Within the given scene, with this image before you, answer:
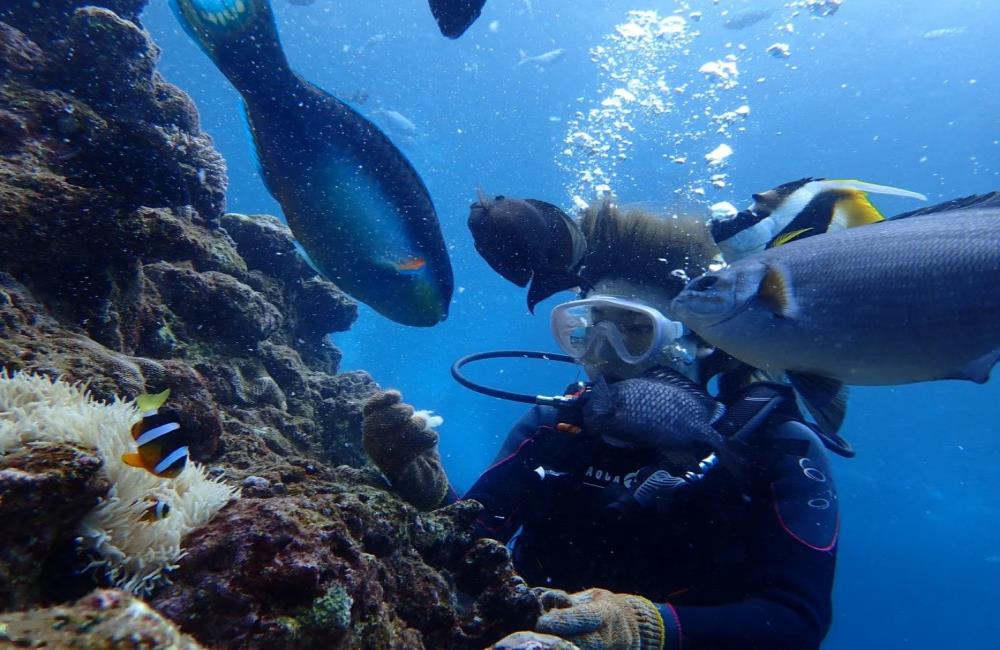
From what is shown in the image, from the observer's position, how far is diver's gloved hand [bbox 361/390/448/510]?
2.84 metres

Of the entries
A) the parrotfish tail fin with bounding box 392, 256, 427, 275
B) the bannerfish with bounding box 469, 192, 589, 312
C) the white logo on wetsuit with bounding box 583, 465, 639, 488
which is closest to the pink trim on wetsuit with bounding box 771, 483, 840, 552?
the white logo on wetsuit with bounding box 583, 465, 639, 488

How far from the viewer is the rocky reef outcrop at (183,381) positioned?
1295mm

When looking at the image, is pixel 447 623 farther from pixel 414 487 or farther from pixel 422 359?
pixel 422 359

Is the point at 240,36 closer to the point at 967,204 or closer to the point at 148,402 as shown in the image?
the point at 148,402

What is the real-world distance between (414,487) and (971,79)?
30.0m

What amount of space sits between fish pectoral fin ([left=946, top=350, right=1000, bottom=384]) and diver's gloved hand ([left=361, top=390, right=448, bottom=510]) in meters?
2.35

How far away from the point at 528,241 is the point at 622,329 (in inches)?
48.0

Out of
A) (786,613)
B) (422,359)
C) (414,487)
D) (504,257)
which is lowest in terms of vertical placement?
(786,613)

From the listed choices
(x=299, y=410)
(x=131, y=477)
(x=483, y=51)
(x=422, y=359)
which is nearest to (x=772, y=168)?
(x=483, y=51)

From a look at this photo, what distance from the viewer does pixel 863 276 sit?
1809mm

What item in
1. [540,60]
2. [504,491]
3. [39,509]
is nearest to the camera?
[39,509]

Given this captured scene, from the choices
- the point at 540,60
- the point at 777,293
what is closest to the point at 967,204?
the point at 777,293

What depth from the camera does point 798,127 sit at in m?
25.4

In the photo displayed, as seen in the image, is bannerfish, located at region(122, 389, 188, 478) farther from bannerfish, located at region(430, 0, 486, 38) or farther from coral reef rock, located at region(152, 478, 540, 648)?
bannerfish, located at region(430, 0, 486, 38)
